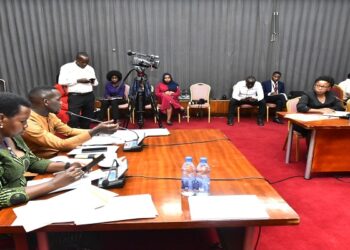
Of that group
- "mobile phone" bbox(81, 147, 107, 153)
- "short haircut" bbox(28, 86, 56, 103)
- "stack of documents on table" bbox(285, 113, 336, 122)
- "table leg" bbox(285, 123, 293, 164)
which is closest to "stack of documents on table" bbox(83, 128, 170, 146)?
"mobile phone" bbox(81, 147, 107, 153)

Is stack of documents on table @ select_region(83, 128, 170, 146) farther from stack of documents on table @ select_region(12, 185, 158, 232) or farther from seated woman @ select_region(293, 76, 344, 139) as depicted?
seated woman @ select_region(293, 76, 344, 139)

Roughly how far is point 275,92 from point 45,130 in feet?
14.8

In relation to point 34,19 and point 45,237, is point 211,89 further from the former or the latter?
point 45,237

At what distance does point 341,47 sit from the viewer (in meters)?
5.45

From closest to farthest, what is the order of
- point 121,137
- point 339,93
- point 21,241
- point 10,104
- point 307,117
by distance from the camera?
point 21,241 < point 10,104 < point 121,137 < point 307,117 < point 339,93

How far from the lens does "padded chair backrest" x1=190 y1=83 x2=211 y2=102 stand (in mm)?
5383

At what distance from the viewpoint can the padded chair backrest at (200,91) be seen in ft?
17.7

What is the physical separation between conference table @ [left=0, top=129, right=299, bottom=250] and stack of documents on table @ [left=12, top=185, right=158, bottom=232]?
24 millimetres

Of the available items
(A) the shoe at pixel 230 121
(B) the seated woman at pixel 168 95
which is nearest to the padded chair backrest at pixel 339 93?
(A) the shoe at pixel 230 121

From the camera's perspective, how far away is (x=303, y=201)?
2.33 m

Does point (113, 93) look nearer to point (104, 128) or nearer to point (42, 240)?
A: point (104, 128)

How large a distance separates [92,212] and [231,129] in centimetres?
392

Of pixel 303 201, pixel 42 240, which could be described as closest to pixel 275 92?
pixel 303 201

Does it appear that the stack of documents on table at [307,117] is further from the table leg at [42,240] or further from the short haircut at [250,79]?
the table leg at [42,240]
